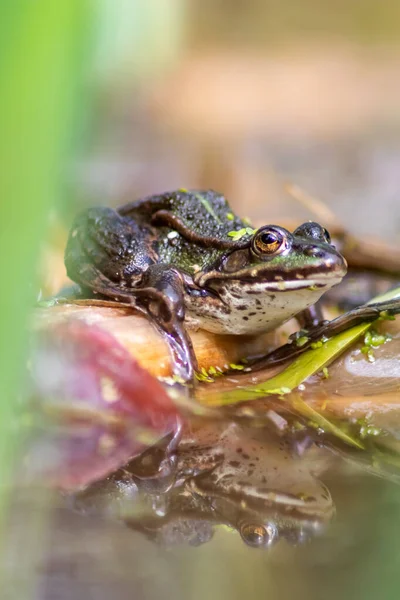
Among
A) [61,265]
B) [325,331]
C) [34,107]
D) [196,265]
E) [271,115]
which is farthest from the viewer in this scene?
[271,115]

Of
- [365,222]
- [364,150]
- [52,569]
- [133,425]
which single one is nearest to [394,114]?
[364,150]

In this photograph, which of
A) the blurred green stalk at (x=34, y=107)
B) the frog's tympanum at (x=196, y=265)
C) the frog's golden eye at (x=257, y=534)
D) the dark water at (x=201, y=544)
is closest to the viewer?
the blurred green stalk at (x=34, y=107)

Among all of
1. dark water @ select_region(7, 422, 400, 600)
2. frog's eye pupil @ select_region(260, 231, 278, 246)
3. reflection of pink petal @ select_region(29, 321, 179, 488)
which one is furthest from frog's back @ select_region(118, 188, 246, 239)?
dark water @ select_region(7, 422, 400, 600)

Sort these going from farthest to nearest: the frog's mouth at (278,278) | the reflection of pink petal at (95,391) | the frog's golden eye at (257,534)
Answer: the frog's mouth at (278,278) < the reflection of pink petal at (95,391) < the frog's golden eye at (257,534)

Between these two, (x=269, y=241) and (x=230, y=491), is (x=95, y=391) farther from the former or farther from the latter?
(x=269, y=241)

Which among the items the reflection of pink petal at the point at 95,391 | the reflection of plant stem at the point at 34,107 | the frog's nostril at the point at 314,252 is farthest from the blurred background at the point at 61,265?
the frog's nostril at the point at 314,252

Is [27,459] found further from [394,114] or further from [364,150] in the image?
[394,114]

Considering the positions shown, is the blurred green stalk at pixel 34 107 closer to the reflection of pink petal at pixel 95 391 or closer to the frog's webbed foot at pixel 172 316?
the reflection of pink petal at pixel 95 391

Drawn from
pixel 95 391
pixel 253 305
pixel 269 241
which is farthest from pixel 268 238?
pixel 95 391
